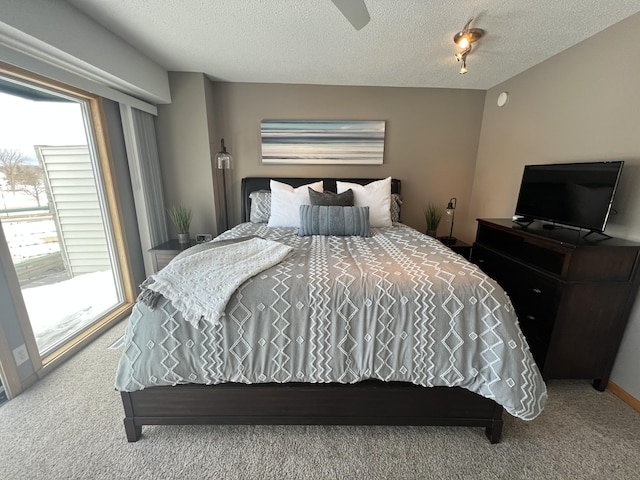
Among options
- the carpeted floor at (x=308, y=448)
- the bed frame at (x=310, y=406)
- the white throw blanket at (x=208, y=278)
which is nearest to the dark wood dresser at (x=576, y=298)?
the carpeted floor at (x=308, y=448)

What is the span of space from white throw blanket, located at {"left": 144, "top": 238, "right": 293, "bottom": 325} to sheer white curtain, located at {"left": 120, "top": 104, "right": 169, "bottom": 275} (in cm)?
156

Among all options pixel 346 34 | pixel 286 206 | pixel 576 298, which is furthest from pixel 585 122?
pixel 286 206

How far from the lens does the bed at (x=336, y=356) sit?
1.14 m

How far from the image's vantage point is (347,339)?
46.3 inches

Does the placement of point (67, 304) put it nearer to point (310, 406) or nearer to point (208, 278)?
point (208, 278)

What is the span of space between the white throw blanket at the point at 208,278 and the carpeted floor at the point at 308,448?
0.71 m

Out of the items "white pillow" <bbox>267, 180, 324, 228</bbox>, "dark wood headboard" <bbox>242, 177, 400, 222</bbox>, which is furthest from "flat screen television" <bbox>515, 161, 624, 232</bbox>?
"white pillow" <bbox>267, 180, 324, 228</bbox>

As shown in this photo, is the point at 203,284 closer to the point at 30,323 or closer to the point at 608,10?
the point at 30,323

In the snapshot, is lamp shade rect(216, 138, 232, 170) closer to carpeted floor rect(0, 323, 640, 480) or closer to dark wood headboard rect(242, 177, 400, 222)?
dark wood headboard rect(242, 177, 400, 222)

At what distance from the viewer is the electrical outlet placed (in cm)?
155

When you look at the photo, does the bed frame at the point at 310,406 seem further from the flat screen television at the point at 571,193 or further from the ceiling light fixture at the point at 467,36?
the ceiling light fixture at the point at 467,36

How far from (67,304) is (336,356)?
2.40 metres

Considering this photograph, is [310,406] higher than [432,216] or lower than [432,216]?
lower

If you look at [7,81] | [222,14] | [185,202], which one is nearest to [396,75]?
[222,14]
